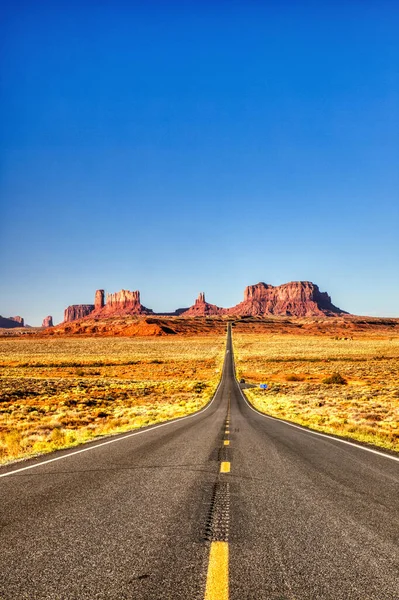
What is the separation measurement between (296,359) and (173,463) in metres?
73.4

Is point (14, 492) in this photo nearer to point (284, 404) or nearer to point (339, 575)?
point (339, 575)

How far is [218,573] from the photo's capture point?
340 centimetres

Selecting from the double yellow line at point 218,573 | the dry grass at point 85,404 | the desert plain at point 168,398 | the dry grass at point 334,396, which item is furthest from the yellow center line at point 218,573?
the dry grass at point 334,396

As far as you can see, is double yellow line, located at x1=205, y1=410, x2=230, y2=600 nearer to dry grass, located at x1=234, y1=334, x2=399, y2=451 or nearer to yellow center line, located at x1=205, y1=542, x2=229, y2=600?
yellow center line, located at x1=205, y1=542, x2=229, y2=600

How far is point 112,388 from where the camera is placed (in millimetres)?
40469

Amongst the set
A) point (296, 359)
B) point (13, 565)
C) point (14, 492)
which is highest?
point (13, 565)

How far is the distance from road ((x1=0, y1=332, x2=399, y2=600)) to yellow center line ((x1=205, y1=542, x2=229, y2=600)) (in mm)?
10

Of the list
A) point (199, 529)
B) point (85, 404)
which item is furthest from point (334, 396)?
point (199, 529)

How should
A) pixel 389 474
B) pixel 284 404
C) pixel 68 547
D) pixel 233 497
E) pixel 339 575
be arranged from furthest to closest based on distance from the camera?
1. pixel 284 404
2. pixel 389 474
3. pixel 233 497
4. pixel 68 547
5. pixel 339 575

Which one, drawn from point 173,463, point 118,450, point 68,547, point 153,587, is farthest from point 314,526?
point 118,450

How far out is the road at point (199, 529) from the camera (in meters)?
3.25

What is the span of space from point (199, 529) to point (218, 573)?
1.18 meters

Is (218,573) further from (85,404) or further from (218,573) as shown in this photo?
(85,404)

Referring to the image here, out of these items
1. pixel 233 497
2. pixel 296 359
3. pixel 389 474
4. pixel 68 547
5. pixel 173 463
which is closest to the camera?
pixel 68 547
